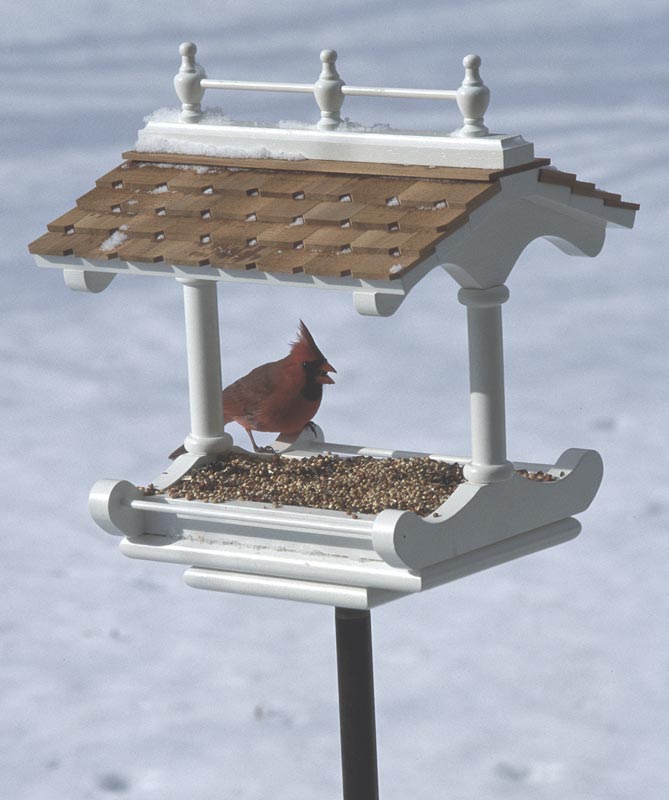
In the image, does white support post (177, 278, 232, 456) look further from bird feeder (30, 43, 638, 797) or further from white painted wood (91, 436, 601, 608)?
white painted wood (91, 436, 601, 608)

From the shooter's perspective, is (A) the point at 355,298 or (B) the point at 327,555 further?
(B) the point at 327,555

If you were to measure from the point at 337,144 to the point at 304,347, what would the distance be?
0.46 meters

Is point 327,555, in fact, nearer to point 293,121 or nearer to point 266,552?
point 266,552

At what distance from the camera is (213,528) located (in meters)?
3.90

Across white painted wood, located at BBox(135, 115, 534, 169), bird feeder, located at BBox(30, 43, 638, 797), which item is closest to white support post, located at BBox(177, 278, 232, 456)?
bird feeder, located at BBox(30, 43, 638, 797)

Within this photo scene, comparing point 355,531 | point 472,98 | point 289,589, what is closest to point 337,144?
point 472,98

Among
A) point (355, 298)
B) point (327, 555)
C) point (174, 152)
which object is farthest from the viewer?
point (174, 152)

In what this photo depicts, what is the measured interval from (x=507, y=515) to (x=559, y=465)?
0.22 metres

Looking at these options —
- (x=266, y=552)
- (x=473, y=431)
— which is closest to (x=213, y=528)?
(x=266, y=552)

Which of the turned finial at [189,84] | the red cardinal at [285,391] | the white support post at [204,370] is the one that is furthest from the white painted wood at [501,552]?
the turned finial at [189,84]

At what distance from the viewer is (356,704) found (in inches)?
162

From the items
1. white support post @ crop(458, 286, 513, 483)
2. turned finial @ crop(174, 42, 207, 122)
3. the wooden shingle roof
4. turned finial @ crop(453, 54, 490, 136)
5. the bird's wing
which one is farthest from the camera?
the bird's wing

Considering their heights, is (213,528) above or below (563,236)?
below

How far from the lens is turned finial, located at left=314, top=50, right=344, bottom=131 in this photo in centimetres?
385
